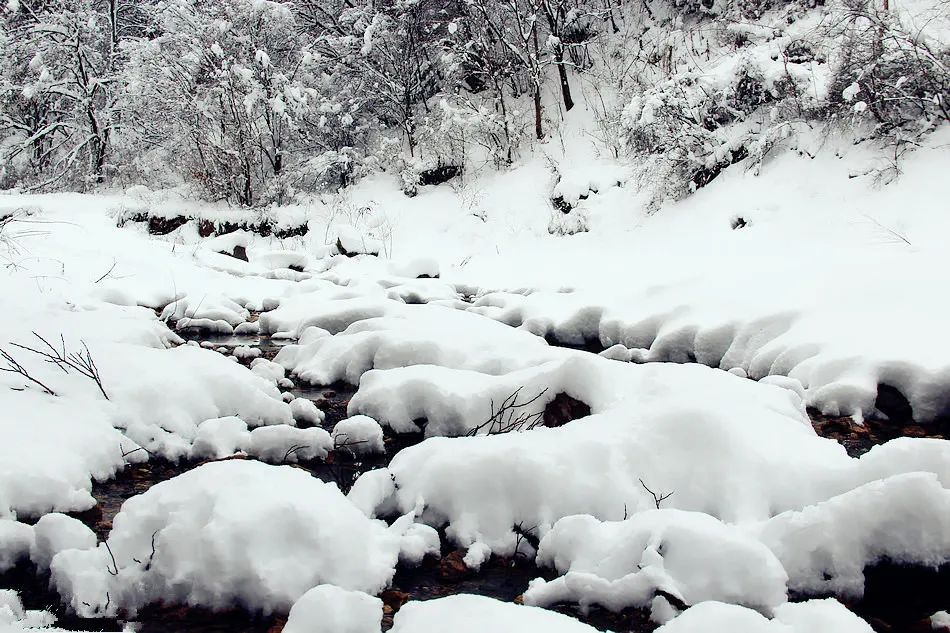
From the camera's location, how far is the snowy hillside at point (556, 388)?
175cm

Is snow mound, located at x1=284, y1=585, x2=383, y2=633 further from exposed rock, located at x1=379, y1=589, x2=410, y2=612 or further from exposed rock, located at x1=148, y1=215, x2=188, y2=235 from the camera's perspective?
exposed rock, located at x1=148, y1=215, x2=188, y2=235

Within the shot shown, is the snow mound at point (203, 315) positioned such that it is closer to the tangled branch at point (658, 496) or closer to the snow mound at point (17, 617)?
the snow mound at point (17, 617)

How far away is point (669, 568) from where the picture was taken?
68.1 inches

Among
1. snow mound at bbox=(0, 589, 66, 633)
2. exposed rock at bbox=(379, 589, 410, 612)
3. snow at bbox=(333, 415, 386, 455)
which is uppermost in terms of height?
snow mound at bbox=(0, 589, 66, 633)

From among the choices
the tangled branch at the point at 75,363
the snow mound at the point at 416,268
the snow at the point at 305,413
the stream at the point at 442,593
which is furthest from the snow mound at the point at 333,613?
the snow mound at the point at 416,268

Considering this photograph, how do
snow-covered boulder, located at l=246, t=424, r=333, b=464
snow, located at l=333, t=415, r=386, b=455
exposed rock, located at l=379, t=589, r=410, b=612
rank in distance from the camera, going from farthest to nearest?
snow, located at l=333, t=415, r=386, b=455, snow-covered boulder, located at l=246, t=424, r=333, b=464, exposed rock, located at l=379, t=589, r=410, b=612

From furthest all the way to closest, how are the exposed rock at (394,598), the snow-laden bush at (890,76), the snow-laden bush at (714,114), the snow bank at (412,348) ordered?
the snow-laden bush at (714,114) < the snow-laden bush at (890,76) < the snow bank at (412,348) < the exposed rock at (394,598)

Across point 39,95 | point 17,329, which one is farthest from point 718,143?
point 39,95

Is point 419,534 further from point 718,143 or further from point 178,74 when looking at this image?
point 178,74

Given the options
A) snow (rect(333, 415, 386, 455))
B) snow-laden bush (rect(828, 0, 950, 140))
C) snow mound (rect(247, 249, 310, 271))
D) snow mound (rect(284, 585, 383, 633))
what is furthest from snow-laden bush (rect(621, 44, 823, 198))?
snow mound (rect(284, 585, 383, 633))

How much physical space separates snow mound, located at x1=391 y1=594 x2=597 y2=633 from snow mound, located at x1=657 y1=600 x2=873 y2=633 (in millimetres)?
229

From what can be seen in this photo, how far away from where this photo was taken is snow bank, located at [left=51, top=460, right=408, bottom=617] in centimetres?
176

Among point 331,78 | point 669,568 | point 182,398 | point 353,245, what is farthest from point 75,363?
point 331,78

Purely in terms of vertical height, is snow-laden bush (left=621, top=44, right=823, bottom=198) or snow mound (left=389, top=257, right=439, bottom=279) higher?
snow-laden bush (left=621, top=44, right=823, bottom=198)
